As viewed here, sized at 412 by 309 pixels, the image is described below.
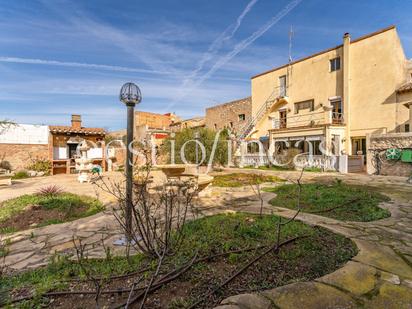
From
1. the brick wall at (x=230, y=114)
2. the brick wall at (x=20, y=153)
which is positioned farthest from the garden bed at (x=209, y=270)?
the brick wall at (x=230, y=114)

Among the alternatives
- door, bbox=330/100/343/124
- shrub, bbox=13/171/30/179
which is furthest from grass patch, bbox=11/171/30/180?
door, bbox=330/100/343/124

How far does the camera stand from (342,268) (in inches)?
90.5

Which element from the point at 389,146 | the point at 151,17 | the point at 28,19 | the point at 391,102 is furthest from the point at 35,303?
the point at 391,102

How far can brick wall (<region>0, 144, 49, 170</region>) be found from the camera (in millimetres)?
15383

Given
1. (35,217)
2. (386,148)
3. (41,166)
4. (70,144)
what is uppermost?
(70,144)

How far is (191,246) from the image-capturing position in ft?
9.31

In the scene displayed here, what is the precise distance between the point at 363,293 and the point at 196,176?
18.0ft

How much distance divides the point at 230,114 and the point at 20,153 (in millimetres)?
19839

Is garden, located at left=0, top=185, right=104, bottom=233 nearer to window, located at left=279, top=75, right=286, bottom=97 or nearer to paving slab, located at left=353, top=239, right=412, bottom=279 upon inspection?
paving slab, located at left=353, top=239, right=412, bottom=279

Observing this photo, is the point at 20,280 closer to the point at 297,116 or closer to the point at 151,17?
the point at 151,17

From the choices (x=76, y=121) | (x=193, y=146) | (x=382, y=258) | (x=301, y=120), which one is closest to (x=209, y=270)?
(x=382, y=258)

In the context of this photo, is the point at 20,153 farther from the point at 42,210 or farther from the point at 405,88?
the point at 405,88

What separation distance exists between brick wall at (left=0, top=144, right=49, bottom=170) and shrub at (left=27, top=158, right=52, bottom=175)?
418 millimetres

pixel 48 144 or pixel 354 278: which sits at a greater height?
pixel 48 144
